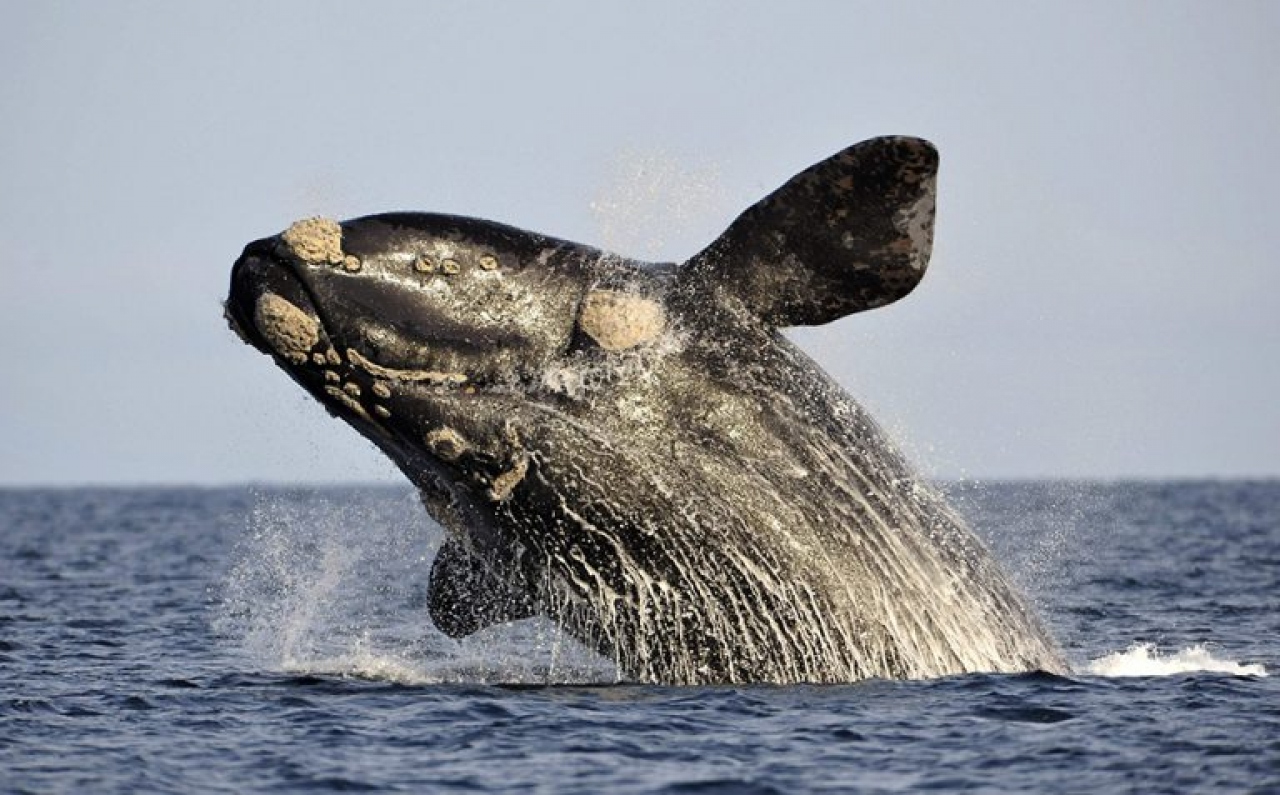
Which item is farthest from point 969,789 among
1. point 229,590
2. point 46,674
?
point 229,590

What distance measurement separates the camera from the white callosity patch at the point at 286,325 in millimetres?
14617

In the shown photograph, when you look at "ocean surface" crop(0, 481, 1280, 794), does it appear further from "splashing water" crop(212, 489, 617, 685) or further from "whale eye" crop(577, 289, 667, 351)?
"whale eye" crop(577, 289, 667, 351)

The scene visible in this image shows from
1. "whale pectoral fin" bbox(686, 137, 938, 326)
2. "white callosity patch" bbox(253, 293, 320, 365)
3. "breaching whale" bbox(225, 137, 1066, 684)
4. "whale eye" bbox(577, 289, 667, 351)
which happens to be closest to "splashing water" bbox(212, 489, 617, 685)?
"breaching whale" bbox(225, 137, 1066, 684)

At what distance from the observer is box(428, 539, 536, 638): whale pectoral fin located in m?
16.2

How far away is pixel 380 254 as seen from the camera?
583 inches

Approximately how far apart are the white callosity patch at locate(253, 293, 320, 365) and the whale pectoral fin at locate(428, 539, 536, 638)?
2312 millimetres

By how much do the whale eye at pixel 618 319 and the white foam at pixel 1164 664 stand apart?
5294 mm

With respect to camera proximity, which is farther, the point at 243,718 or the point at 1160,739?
the point at 243,718

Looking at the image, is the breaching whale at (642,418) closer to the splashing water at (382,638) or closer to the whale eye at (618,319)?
the whale eye at (618,319)

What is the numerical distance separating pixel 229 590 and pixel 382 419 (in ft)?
58.1

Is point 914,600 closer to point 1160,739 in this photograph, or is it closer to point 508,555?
point 1160,739

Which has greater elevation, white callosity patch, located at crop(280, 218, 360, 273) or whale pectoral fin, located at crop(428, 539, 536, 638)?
white callosity patch, located at crop(280, 218, 360, 273)

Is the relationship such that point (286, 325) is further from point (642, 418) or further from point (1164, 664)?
point (1164, 664)

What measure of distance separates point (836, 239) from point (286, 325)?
3.90 metres
